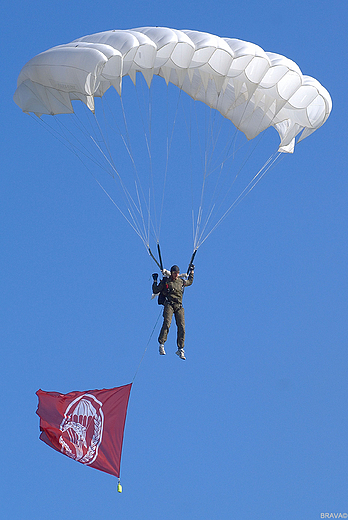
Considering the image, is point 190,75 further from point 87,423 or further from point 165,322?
point 87,423

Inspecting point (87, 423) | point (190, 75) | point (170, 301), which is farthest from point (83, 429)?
point (190, 75)

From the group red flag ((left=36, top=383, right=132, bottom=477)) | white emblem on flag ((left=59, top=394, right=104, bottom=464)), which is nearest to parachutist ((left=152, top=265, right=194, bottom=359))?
red flag ((left=36, top=383, right=132, bottom=477))

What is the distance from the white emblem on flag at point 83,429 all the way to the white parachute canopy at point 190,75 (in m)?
6.14

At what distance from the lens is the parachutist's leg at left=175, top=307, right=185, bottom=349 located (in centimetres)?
1894

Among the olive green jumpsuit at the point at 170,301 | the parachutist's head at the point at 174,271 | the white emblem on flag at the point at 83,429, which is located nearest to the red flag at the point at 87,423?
the white emblem on flag at the point at 83,429

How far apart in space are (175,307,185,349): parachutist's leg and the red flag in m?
1.57

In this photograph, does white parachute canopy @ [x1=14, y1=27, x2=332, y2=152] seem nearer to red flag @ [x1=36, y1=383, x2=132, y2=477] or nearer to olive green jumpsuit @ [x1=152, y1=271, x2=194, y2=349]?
olive green jumpsuit @ [x1=152, y1=271, x2=194, y2=349]

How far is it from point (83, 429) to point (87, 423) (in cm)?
16

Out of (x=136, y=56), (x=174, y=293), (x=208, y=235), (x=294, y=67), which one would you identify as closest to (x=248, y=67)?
(x=294, y=67)

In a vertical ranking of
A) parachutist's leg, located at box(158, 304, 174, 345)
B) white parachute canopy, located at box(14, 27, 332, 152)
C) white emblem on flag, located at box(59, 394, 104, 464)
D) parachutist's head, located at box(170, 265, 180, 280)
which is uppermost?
white parachute canopy, located at box(14, 27, 332, 152)

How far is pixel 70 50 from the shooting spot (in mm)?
17547

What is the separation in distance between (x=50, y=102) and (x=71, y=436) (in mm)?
6877

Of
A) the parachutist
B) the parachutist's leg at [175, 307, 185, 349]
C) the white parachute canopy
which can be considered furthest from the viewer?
the parachutist's leg at [175, 307, 185, 349]

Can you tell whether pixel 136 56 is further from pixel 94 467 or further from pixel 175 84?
pixel 94 467
